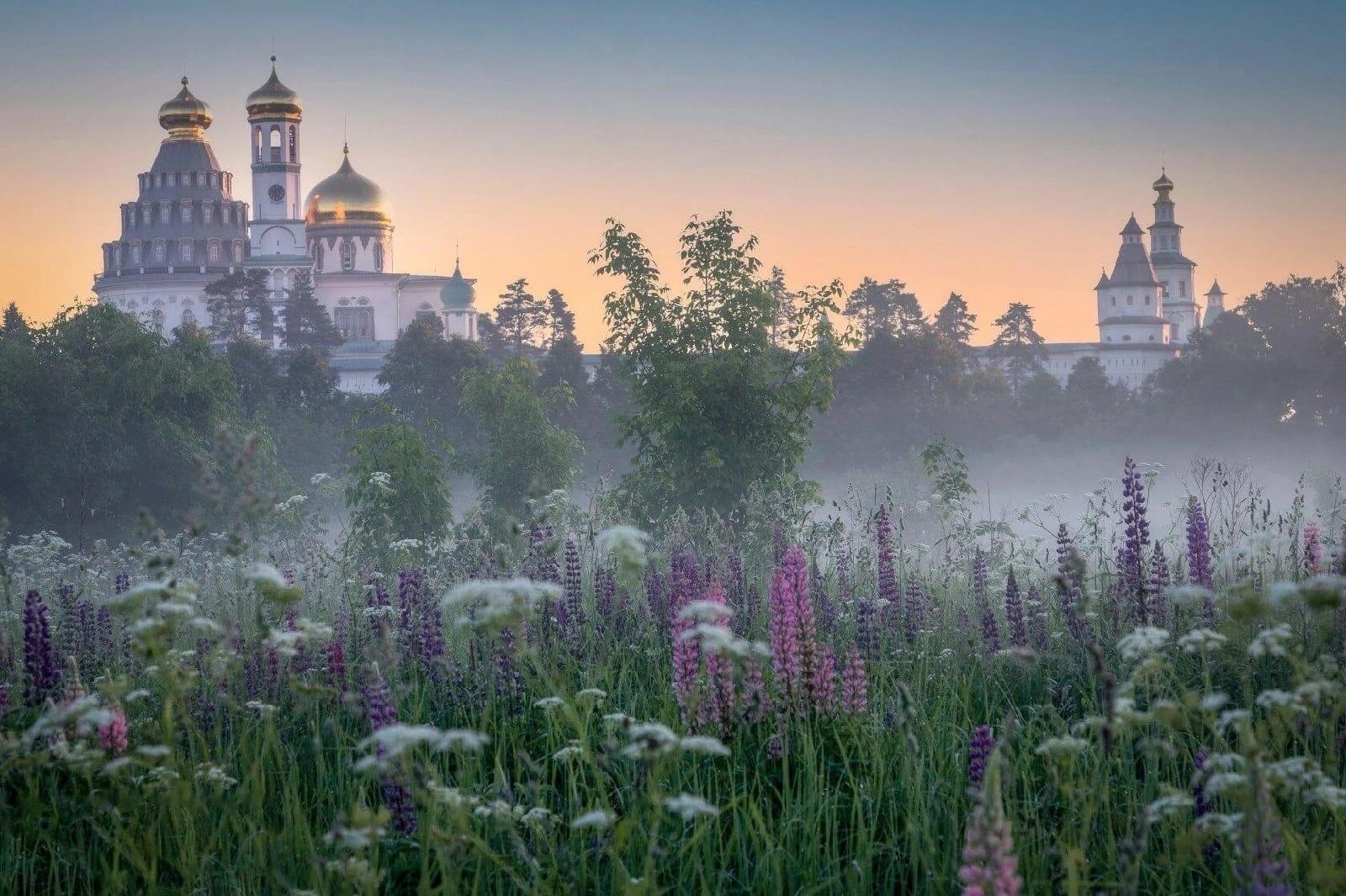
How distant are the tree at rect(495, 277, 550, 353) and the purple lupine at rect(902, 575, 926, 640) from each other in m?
69.6

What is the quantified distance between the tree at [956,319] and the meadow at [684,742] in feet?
247

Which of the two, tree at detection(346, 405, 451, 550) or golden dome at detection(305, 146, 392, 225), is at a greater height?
golden dome at detection(305, 146, 392, 225)

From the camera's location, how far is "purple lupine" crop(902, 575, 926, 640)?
247 inches

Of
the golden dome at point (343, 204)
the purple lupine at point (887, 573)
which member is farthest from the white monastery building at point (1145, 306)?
the purple lupine at point (887, 573)

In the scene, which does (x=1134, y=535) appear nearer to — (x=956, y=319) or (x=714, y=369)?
(x=714, y=369)

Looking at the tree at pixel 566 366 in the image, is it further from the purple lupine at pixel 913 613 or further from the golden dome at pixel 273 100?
the golden dome at pixel 273 100

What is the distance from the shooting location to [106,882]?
12.6 feet

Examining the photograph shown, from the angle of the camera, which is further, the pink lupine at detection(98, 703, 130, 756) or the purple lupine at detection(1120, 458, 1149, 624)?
the purple lupine at detection(1120, 458, 1149, 624)

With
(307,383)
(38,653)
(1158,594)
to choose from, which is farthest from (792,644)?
(307,383)

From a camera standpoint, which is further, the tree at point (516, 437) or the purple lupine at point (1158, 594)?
the tree at point (516, 437)

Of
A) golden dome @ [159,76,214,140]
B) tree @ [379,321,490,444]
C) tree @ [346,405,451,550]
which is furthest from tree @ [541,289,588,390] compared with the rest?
golden dome @ [159,76,214,140]

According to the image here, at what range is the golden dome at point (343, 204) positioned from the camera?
110 meters

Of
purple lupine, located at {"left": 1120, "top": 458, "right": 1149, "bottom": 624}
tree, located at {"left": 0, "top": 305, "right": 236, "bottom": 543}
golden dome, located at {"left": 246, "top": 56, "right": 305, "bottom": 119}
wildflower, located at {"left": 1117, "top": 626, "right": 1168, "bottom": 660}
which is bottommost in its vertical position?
wildflower, located at {"left": 1117, "top": 626, "right": 1168, "bottom": 660}

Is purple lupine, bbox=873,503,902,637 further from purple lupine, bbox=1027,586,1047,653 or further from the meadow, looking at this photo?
purple lupine, bbox=1027,586,1047,653
